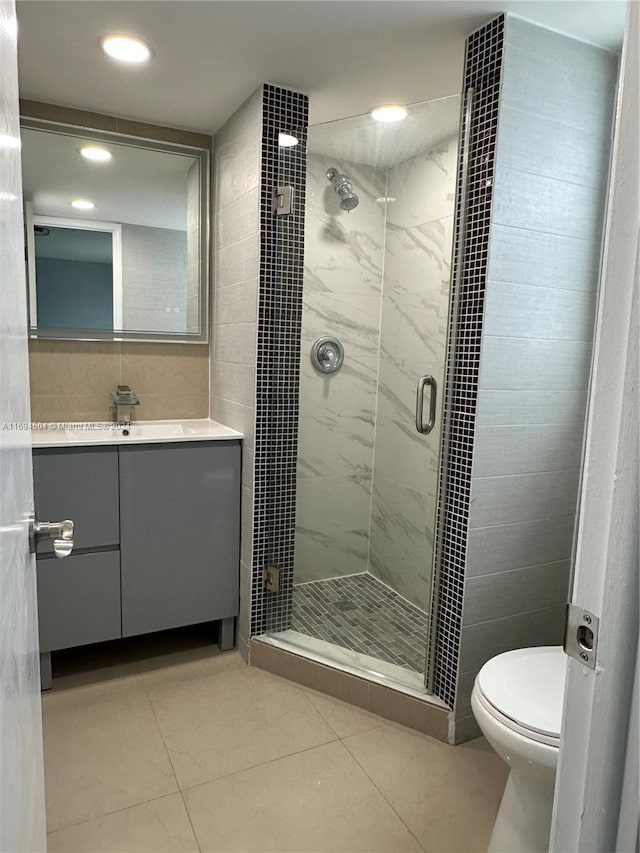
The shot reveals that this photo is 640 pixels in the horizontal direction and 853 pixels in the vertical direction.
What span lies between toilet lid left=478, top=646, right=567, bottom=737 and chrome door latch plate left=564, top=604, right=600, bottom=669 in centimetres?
84

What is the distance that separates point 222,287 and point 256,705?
5.78 ft

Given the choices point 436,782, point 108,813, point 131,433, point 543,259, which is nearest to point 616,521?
point 543,259

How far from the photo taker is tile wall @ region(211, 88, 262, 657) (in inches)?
90.1

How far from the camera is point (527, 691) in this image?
1.48m

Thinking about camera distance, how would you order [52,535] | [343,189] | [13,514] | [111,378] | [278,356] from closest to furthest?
[13,514] → [52,535] → [278,356] → [343,189] → [111,378]

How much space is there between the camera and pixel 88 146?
2520 millimetres

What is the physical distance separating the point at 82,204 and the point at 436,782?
2.60 meters

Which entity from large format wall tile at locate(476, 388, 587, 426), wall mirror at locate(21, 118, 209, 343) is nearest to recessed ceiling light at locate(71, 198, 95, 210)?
wall mirror at locate(21, 118, 209, 343)

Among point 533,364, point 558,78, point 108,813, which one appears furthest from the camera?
point 533,364

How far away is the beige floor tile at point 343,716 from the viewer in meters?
2.03

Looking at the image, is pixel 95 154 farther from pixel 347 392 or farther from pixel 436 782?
pixel 436 782

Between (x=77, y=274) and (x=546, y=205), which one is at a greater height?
(x=546, y=205)

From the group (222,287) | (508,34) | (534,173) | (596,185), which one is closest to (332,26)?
(508,34)

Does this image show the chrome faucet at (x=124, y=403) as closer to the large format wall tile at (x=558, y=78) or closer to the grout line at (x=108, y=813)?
the grout line at (x=108, y=813)
